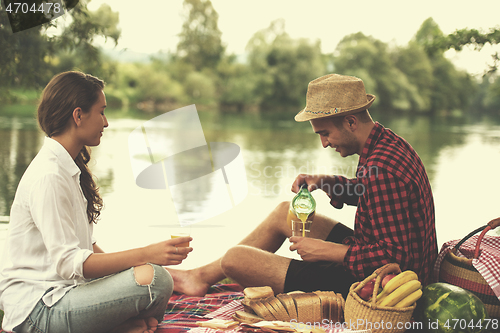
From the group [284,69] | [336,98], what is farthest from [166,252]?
[284,69]

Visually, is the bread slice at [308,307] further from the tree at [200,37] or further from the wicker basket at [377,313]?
the tree at [200,37]

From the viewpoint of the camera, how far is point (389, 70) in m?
49.7

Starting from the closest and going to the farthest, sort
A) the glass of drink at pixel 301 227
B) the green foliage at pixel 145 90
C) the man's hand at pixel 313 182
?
the glass of drink at pixel 301 227, the man's hand at pixel 313 182, the green foliage at pixel 145 90

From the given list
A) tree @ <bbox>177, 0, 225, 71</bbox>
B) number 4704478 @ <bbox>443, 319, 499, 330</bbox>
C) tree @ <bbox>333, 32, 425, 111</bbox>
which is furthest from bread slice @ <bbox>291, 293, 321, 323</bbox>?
tree @ <bbox>177, 0, 225, 71</bbox>

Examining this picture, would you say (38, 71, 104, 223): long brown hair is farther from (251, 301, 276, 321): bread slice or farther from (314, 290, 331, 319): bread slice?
(314, 290, 331, 319): bread slice

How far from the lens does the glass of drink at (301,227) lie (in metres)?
2.53

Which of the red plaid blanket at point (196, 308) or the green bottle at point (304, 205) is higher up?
the green bottle at point (304, 205)

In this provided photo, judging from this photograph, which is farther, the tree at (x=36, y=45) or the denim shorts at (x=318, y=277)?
the tree at (x=36, y=45)

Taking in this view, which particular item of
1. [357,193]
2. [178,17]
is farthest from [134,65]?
[357,193]

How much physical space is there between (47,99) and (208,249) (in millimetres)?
2486

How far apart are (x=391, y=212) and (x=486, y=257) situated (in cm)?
60

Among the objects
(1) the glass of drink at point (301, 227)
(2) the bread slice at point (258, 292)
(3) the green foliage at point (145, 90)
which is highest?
(3) the green foliage at point (145, 90)

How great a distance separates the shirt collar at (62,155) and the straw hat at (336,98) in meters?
1.04

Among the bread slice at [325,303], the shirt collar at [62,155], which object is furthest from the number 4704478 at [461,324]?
the shirt collar at [62,155]
